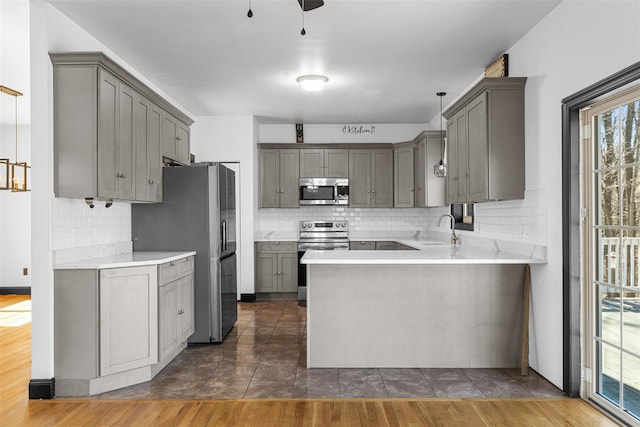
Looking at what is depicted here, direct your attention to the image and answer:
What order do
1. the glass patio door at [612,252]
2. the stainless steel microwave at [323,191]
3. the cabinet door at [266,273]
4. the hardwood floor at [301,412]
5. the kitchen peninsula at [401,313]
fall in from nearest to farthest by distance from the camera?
1. the glass patio door at [612,252]
2. the hardwood floor at [301,412]
3. the kitchen peninsula at [401,313]
4. the cabinet door at [266,273]
5. the stainless steel microwave at [323,191]

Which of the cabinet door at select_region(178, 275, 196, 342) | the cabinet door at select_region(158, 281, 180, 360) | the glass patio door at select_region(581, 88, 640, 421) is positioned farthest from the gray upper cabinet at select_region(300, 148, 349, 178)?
the glass patio door at select_region(581, 88, 640, 421)

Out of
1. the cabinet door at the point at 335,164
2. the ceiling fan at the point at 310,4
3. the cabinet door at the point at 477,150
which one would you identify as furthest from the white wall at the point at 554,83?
the cabinet door at the point at 335,164

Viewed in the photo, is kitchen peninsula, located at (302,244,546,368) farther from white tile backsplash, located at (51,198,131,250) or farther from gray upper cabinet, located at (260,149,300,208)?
gray upper cabinet, located at (260,149,300,208)

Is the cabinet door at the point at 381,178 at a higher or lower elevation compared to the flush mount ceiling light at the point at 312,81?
lower

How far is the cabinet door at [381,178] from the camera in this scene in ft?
23.9

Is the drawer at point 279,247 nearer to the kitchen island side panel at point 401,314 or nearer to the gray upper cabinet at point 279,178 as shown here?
the gray upper cabinet at point 279,178

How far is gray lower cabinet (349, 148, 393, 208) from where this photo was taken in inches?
287

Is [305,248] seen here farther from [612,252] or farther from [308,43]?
[612,252]

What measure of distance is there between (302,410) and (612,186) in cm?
244

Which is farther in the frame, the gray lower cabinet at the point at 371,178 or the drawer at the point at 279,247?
the gray lower cabinet at the point at 371,178

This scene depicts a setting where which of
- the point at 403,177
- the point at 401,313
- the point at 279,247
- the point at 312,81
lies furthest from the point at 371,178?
the point at 401,313

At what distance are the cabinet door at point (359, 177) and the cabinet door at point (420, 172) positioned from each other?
2.47 ft

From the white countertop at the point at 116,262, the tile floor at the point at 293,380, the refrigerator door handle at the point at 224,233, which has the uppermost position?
the refrigerator door handle at the point at 224,233

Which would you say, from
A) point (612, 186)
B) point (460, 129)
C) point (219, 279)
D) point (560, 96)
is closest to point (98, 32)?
point (219, 279)
